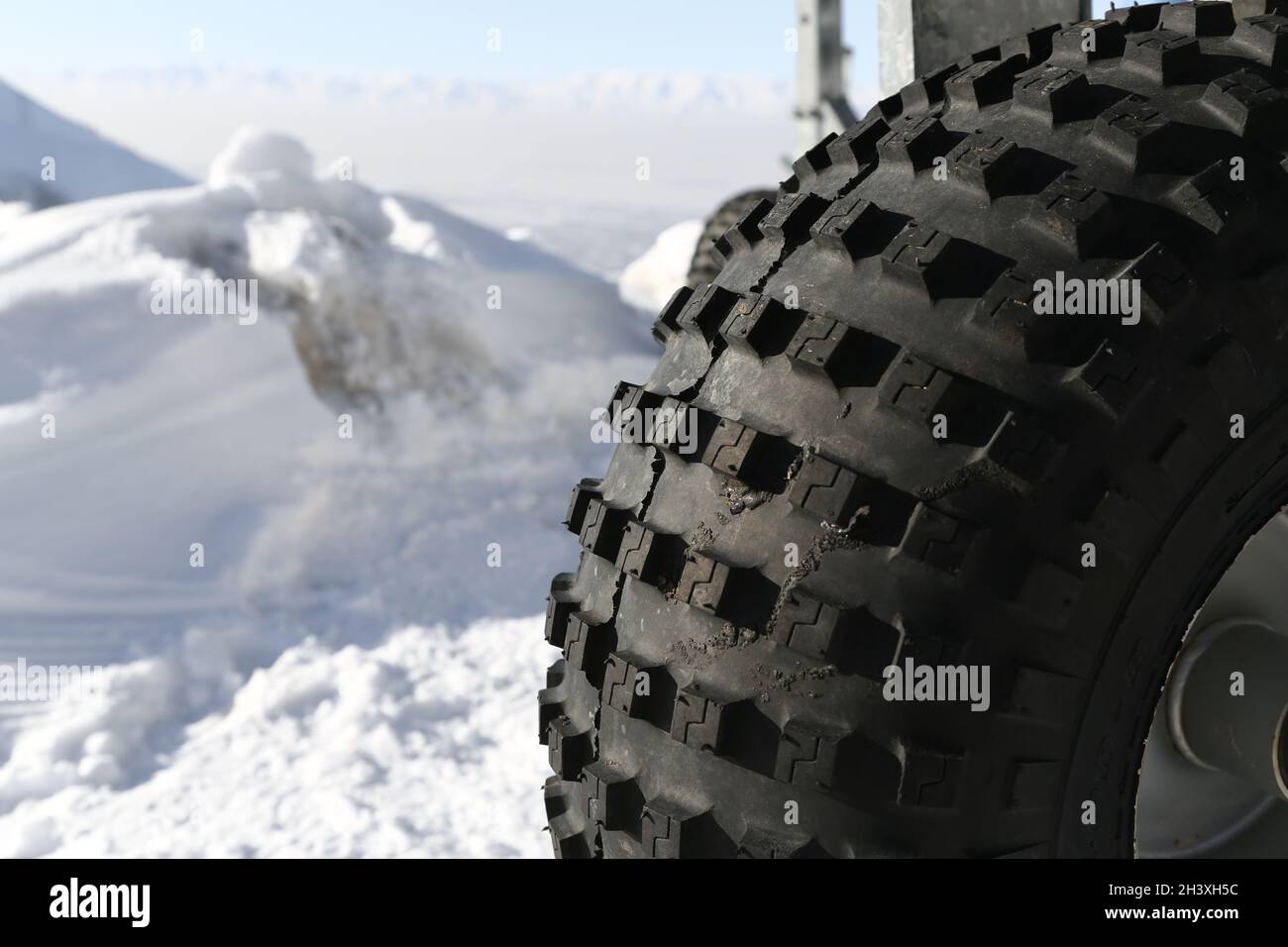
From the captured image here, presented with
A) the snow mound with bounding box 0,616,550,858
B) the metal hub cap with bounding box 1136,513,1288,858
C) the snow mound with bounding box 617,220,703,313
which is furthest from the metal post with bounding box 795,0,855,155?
the metal hub cap with bounding box 1136,513,1288,858

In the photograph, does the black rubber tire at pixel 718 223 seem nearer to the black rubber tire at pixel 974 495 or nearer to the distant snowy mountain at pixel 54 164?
the black rubber tire at pixel 974 495

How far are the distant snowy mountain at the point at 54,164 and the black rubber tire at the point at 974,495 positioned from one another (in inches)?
338

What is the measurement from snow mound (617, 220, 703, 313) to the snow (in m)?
0.78

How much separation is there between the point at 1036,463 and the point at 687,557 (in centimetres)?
45

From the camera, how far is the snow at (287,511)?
3.97m

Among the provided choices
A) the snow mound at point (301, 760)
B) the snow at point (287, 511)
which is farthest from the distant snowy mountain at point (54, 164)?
the snow mound at point (301, 760)

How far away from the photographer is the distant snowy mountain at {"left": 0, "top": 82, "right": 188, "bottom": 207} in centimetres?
895

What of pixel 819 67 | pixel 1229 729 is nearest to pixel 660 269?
pixel 819 67

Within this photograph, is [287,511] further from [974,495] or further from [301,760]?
[974,495]

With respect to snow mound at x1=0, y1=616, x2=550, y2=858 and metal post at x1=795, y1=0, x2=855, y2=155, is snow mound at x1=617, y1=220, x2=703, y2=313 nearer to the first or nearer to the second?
metal post at x1=795, y1=0, x2=855, y2=155
